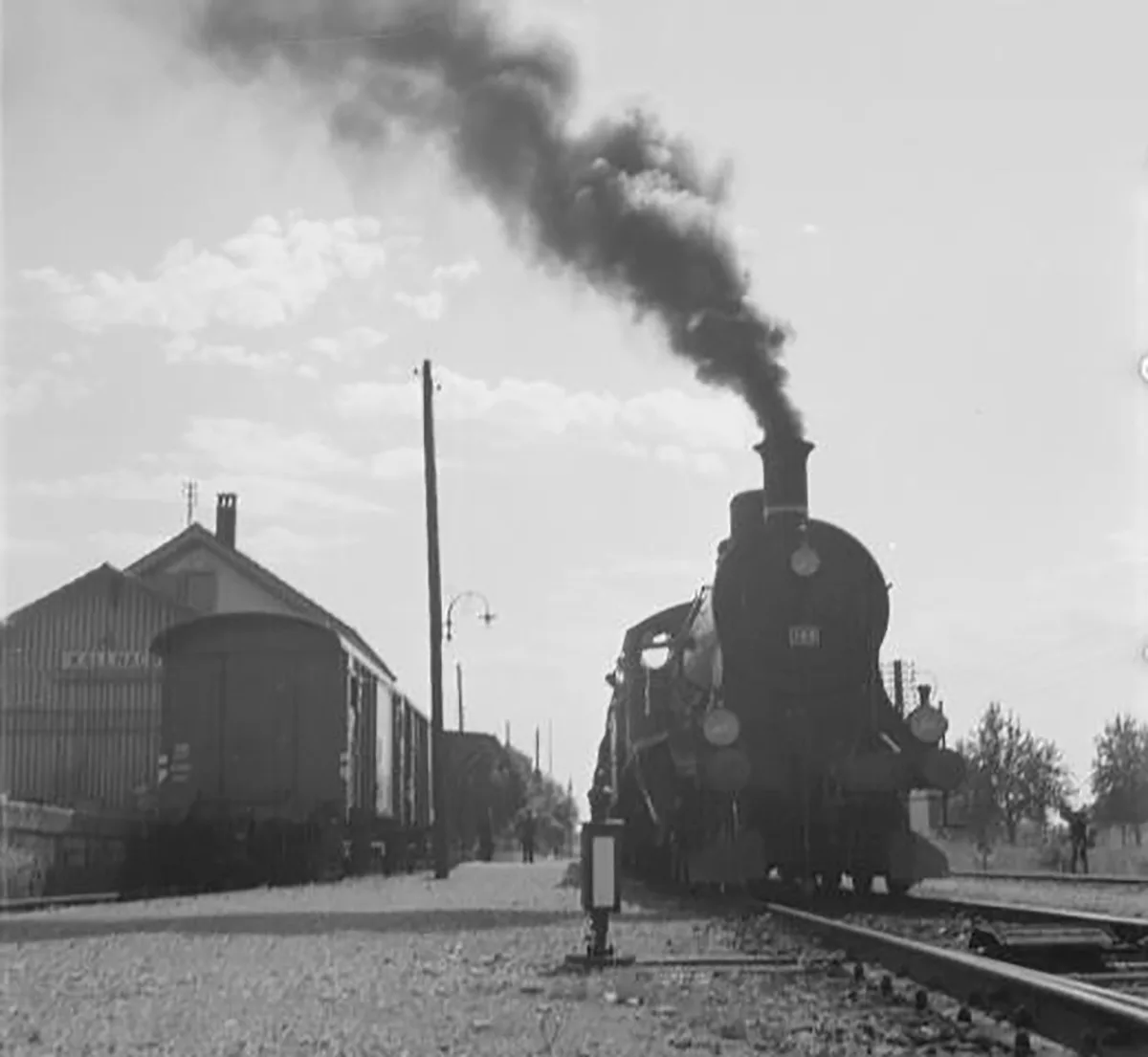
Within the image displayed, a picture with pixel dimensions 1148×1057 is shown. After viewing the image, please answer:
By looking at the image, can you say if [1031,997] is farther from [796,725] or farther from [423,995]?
[796,725]

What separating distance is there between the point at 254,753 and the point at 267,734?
0.32 m

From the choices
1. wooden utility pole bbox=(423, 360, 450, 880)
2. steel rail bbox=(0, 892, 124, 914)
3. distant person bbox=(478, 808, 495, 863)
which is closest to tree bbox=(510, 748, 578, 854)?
distant person bbox=(478, 808, 495, 863)

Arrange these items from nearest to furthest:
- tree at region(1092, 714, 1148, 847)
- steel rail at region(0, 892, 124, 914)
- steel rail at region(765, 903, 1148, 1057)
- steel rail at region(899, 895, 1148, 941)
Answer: steel rail at region(765, 903, 1148, 1057), steel rail at region(899, 895, 1148, 941), steel rail at region(0, 892, 124, 914), tree at region(1092, 714, 1148, 847)

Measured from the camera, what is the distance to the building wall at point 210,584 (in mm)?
45938

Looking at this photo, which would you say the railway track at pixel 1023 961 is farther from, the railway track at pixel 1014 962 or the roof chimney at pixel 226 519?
the roof chimney at pixel 226 519

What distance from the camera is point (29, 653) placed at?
36.3 metres

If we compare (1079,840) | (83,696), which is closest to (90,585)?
(83,696)

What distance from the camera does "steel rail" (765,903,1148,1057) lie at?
5.49 meters

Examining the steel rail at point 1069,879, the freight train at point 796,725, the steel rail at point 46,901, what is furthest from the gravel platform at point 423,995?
the steel rail at point 1069,879

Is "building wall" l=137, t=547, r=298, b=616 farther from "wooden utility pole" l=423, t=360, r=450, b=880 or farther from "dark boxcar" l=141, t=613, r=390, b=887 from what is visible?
"dark boxcar" l=141, t=613, r=390, b=887

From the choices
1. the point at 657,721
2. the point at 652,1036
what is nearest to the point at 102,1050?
the point at 652,1036

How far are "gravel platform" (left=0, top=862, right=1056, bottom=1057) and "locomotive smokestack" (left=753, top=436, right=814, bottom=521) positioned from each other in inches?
154

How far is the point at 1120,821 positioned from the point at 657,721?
3179cm

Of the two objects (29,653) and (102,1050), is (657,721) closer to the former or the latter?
(102,1050)
